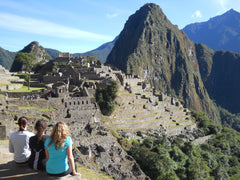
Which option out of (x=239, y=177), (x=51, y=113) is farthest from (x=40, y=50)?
(x=239, y=177)

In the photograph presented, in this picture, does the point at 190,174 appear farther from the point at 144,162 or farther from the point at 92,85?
the point at 92,85

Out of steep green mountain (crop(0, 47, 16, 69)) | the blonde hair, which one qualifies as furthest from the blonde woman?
steep green mountain (crop(0, 47, 16, 69))

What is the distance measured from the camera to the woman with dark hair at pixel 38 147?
6.84m

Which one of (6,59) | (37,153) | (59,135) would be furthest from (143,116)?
(6,59)

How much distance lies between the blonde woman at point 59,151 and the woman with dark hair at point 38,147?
0.87 meters

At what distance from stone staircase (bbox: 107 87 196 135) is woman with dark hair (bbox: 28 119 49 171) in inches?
1118

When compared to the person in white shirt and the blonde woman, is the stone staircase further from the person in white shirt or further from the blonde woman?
the blonde woman

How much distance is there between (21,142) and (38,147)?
0.71m

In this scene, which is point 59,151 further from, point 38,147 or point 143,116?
point 143,116

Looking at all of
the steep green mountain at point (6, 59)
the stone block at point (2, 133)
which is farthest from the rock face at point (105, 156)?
the steep green mountain at point (6, 59)

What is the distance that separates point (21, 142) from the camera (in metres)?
7.14

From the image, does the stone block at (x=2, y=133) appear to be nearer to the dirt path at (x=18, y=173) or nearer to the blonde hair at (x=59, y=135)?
the dirt path at (x=18, y=173)

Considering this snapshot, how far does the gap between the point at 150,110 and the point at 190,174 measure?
18.1 meters

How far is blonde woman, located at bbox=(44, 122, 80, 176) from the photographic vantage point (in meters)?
5.93
